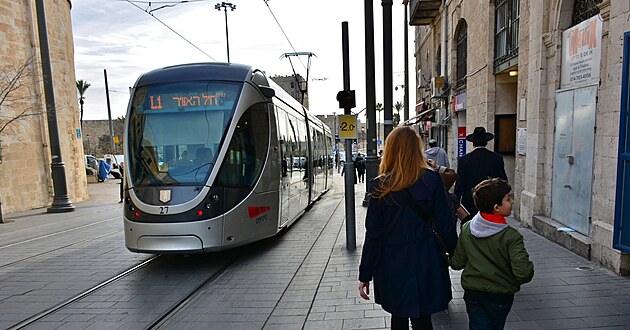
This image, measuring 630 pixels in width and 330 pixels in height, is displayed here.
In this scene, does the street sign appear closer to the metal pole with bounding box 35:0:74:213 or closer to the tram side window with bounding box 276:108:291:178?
the tram side window with bounding box 276:108:291:178

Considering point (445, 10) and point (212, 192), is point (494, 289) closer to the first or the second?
point (212, 192)

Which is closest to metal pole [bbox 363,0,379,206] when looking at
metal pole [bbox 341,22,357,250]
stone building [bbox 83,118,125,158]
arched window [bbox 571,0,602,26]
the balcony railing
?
metal pole [bbox 341,22,357,250]

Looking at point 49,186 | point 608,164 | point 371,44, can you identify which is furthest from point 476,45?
point 49,186

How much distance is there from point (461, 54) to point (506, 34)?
4560 millimetres

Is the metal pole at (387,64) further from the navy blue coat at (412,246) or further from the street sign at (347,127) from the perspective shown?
the navy blue coat at (412,246)

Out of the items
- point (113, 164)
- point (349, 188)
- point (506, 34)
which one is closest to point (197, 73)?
point (349, 188)

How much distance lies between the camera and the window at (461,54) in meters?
13.5

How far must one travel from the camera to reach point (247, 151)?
6238 mm

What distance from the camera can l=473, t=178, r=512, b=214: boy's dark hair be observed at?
8.23ft

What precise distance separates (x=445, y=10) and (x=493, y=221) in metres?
14.8

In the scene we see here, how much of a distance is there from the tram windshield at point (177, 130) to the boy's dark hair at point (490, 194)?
419cm

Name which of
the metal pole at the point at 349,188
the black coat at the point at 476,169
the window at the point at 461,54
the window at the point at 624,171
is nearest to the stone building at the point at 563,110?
the window at the point at 624,171

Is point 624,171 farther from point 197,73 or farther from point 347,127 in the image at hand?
point 197,73

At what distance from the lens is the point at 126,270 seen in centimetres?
613
